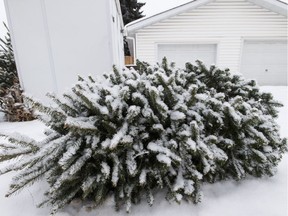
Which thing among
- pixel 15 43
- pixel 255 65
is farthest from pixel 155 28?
pixel 15 43

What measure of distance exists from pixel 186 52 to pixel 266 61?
143 inches

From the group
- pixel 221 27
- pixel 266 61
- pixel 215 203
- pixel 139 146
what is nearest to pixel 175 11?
pixel 221 27

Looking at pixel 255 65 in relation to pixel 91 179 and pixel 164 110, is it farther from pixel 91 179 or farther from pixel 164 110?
pixel 91 179

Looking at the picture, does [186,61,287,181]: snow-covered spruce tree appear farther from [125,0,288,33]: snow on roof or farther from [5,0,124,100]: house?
[125,0,288,33]: snow on roof

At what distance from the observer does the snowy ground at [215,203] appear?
1584mm

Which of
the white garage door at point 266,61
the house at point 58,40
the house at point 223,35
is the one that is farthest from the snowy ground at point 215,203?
the white garage door at point 266,61

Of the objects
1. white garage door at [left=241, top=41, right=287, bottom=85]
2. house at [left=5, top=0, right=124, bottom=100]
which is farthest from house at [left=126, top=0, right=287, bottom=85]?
house at [left=5, top=0, right=124, bottom=100]

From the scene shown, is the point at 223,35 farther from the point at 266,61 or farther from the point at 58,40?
the point at 58,40

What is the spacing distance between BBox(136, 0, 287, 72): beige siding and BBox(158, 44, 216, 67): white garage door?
223 millimetres

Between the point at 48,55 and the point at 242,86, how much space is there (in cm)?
451

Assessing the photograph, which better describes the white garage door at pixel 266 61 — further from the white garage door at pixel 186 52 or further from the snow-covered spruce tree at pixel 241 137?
the snow-covered spruce tree at pixel 241 137

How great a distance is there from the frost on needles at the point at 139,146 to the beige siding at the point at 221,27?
753cm

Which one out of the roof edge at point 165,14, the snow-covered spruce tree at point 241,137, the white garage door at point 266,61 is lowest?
the white garage door at point 266,61

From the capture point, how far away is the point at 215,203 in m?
1.67
